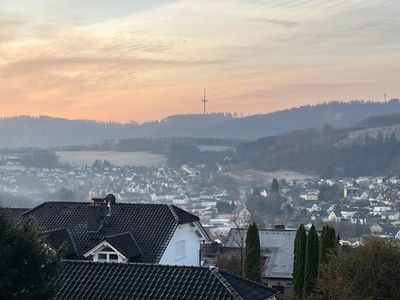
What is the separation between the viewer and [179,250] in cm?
2773

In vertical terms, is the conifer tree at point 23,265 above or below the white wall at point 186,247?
above

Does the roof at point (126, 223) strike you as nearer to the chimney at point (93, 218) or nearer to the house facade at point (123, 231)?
the house facade at point (123, 231)

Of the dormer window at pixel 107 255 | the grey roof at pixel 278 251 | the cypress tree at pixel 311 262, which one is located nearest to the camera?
the dormer window at pixel 107 255

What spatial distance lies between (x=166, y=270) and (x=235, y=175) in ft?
498

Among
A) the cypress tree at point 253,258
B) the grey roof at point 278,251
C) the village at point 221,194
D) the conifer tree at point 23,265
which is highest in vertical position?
the conifer tree at point 23,265

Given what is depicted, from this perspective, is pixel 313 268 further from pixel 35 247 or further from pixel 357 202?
pixel 357 202

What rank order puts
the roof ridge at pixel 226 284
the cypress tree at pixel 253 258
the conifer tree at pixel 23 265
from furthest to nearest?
the cypress tree at pixel 253 258
the roof ridge at pixel 226 284
the conifer tree at pixel 23 265

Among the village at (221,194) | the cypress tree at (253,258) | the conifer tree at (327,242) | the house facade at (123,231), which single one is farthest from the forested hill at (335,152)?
the house facade at (123,231)

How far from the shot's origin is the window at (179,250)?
90.0 ft

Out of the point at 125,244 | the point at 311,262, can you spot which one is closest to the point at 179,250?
the point at 125,244

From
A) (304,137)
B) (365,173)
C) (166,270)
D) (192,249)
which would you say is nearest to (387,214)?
(365,173)

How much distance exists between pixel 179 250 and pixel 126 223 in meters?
2.31

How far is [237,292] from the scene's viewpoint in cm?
1731

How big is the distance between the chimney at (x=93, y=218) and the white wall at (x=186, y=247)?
299 cm
